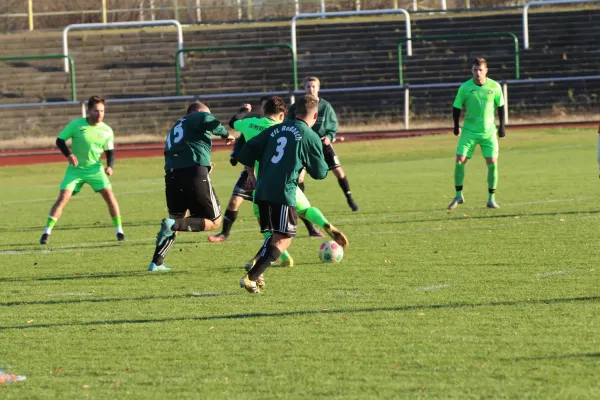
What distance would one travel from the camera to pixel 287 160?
876 centimetres

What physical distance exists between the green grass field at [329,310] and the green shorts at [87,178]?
2.37 feet

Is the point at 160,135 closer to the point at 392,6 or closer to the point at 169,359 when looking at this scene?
the point at 392,6

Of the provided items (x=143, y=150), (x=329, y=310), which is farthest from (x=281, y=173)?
(x=143, y=150)

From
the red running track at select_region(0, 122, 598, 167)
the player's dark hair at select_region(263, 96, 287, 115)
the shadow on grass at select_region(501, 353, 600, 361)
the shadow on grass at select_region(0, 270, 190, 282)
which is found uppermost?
the player's dark hair at select_region(263, 96, 287, 115)

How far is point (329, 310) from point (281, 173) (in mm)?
1354

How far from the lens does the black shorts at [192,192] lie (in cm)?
1098

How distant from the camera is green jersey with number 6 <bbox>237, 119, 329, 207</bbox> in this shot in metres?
8.76

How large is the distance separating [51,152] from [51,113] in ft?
20.8

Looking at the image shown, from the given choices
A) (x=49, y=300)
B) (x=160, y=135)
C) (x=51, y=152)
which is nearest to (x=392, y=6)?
→ (x=160, y=135)

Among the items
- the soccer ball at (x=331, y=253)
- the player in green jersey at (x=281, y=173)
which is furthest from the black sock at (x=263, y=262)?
the soccer ball at (x=331, y=253)

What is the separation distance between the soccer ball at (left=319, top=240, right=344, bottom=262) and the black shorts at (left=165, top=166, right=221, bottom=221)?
1.28 m

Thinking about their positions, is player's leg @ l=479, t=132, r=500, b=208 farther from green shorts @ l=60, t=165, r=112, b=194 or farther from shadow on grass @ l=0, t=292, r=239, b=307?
shadow on grass @ l=0, t=292, r=239, b=307

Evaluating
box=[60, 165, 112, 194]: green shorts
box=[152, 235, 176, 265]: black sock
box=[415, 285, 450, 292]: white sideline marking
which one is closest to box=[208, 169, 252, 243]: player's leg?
box=[60, 165, 112, 194]: green shorts

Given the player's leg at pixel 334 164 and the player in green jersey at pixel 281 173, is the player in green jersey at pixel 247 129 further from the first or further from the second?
the player's leg at pixel 334 164
